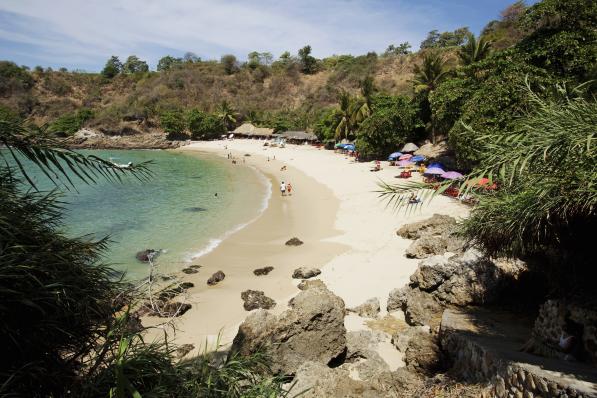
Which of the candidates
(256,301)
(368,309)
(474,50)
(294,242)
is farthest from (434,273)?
(474,50)

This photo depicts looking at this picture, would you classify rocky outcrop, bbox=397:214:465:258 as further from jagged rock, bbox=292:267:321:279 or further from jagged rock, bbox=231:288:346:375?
jagged rock, bbox=231:288:346:375

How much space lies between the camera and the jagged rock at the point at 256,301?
10.7 metres

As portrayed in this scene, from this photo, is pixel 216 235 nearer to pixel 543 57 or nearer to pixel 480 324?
pixel 480 324

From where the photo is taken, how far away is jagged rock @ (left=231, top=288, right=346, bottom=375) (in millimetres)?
6762

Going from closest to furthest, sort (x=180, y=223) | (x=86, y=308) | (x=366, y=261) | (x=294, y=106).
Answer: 1. (x=86, y=308)
2. (x=366, y=261)
3. (x=180, y=223)
4. (x=294, y=106)

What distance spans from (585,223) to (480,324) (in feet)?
9.21

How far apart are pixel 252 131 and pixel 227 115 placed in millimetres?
8270

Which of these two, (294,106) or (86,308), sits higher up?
(294,106)

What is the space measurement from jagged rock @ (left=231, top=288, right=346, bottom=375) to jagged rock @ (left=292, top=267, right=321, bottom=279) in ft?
16.7

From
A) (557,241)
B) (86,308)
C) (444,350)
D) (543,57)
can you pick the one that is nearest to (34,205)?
(86,308)

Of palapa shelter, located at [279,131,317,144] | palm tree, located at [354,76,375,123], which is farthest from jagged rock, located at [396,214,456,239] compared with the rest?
palapa shelter, located at [279,131,317,144]

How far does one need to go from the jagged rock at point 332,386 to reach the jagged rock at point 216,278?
7478mm

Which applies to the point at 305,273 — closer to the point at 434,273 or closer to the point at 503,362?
the point at 434,273

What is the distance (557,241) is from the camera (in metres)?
5.55
